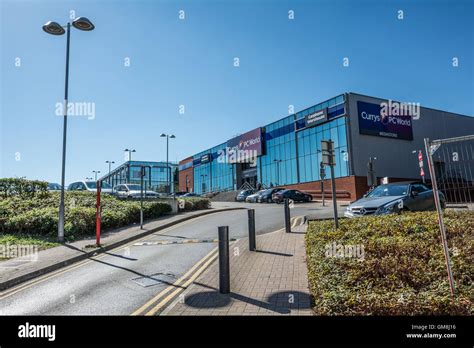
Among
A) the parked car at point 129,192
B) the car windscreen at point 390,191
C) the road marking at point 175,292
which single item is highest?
the parked car at point 129,192

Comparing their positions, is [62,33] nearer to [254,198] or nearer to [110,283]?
[110,283]

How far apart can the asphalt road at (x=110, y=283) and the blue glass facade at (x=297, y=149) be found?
94.4ft

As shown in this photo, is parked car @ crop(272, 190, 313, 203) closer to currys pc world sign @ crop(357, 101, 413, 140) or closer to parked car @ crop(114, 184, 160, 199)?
currys pc world sign @ crop(357, 101, 413, 140)

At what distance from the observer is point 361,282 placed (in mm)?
5062

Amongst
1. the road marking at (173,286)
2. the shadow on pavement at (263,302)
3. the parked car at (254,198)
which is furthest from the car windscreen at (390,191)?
the parked car at (254,198)

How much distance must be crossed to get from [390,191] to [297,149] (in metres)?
30.7

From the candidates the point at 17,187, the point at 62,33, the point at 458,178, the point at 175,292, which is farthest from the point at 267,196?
the point at 175,292

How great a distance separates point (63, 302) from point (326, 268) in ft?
15.6

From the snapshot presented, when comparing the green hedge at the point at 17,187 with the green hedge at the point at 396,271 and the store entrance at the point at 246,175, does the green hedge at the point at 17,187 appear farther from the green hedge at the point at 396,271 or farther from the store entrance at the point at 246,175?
the store entrance at the point at 246,175

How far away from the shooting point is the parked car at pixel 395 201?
1064cm
